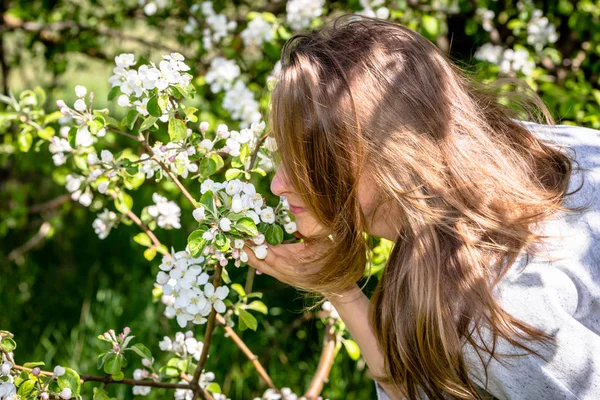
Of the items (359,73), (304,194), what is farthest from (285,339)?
(359,73)

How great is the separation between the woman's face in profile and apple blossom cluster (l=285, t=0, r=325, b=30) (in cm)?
68

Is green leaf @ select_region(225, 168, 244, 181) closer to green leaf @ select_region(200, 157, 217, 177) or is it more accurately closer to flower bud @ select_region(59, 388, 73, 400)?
green leaf @ select_region(200, 157, 217, 177)

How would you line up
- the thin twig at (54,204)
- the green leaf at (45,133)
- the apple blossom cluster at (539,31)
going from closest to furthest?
the green leaf at (45,133) < the apple blossom cluster at (539,31) < the thin twig at (54,204)

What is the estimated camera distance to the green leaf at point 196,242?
1118 mm

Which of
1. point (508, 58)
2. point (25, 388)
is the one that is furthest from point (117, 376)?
point (508, 58)

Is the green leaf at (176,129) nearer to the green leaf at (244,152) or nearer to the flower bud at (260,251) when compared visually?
the green leaf at (244,152)

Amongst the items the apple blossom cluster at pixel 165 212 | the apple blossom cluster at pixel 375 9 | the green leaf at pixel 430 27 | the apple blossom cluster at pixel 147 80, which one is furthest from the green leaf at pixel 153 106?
the green leaf at pixel 430 27

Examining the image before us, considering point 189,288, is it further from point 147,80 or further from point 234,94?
point 234,94

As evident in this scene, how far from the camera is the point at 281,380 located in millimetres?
2234

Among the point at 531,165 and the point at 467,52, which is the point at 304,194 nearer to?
the point at 531,165

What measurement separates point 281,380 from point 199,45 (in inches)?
42.9

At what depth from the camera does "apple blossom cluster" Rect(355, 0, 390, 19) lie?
194 centimetres

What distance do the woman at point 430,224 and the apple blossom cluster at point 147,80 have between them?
0.23 meters

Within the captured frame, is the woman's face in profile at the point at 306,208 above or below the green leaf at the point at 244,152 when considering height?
below
